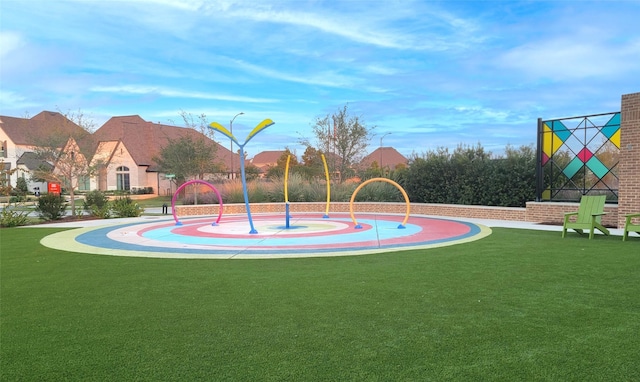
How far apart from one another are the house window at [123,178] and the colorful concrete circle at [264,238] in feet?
125

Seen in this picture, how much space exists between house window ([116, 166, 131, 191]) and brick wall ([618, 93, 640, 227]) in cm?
4886

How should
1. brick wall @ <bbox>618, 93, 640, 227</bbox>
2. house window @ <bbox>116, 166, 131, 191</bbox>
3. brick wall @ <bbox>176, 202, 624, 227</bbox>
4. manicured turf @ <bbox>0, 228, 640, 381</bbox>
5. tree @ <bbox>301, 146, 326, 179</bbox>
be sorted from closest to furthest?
manicured turf @ <bbox>0, 228, 640, 381</bbox> < brick wall @ <bbox>618, 93, 640, 227</bbox> < brick wall @ <bbox>176, 202, 624, 227</bbox> < tree @ <bbox>301, 146, 326, 179</bbox> < house window @ <bbox>116, 166, 131, 191</bbox>

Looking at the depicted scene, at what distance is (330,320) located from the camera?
16.4ft

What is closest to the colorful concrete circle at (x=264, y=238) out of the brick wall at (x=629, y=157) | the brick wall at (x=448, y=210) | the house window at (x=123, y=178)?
the brick wall at (x=448, y=210)

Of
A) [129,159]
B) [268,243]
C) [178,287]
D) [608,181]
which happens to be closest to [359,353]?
[178,287]

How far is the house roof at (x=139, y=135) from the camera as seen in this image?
51.4 m

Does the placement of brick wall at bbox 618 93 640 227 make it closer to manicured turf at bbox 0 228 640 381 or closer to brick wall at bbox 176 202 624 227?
brick wall at bbox 176 202 624 227

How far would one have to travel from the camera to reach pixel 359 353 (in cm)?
409

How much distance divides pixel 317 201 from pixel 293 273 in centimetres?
1517

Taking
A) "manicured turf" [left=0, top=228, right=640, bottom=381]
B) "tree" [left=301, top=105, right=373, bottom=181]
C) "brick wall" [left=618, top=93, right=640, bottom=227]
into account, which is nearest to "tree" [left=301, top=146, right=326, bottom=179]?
"tree" [left=301, top=105, right=373, bottom=181]

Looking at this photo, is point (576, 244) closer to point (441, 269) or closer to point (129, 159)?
point (441, 269)

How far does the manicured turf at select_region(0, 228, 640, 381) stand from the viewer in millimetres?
3793

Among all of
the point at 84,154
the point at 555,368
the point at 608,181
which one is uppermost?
the point at 84,154

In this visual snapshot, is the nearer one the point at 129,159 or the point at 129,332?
the point at 129,332
